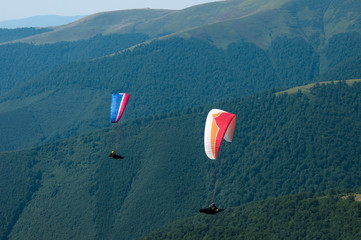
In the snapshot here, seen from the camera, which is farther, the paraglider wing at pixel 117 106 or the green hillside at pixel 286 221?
the green hillside at pixel 286 221

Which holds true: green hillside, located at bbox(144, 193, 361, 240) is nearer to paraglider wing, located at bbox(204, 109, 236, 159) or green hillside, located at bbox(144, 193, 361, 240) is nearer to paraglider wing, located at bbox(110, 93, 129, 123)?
paraglider wing, located at bbox(110, 93, 129, 123)

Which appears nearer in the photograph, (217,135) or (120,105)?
(217,135)

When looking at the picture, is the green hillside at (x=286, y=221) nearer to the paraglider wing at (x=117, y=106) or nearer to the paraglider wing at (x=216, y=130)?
the paraglider wing at (x=117, y=106)

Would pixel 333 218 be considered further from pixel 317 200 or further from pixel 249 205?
pixel 249 205

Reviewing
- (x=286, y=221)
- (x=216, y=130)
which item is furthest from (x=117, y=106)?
(x=286, y=221)

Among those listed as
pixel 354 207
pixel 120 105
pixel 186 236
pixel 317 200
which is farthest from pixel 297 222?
pixel 120 105

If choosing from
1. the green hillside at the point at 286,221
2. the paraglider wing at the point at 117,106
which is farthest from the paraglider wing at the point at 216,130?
the green hillside at the point at 286,221
